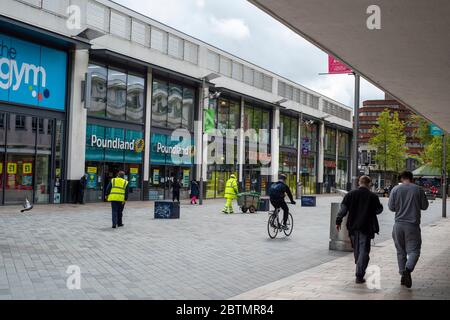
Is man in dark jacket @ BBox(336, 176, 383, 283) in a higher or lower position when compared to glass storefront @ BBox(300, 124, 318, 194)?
lower

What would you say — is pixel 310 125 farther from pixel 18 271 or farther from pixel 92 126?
pixel 18 271

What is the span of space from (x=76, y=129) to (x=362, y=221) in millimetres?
21614

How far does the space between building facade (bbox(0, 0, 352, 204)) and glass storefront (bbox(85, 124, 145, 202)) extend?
62 millimetres

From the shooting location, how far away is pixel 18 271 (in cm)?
882

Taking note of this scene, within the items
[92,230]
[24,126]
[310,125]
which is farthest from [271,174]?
[92,230]

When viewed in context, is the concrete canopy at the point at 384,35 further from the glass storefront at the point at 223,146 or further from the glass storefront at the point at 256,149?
the glass storefront at the point at 256,149

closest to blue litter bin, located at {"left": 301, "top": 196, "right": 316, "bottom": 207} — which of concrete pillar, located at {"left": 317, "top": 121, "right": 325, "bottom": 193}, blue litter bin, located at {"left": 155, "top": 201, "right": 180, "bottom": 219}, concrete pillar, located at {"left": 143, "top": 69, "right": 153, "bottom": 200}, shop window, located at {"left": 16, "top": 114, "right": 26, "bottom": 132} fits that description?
concrete pillar, located at {"left": 143, "top": 69, "right": 153, "bottom": 200}

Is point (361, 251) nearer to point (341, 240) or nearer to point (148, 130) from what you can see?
point (341, 240)

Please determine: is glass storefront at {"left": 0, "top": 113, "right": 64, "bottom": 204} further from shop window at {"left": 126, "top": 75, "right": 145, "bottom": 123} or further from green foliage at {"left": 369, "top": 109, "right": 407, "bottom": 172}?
green foliage at {"left": 369, "top": 109, "right": 407, "bottom": 172}

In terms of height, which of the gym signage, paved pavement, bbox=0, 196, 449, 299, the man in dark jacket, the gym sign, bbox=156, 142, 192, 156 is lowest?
paved pavement, bbox=0, 196, 449, 299

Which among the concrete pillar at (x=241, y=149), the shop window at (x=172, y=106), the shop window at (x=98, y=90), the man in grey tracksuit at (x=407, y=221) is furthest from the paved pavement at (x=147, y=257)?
the concrete pillar at (x=241, y=149)

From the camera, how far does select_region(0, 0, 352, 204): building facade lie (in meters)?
24.8

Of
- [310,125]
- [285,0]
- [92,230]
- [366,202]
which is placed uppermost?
[310,125]
